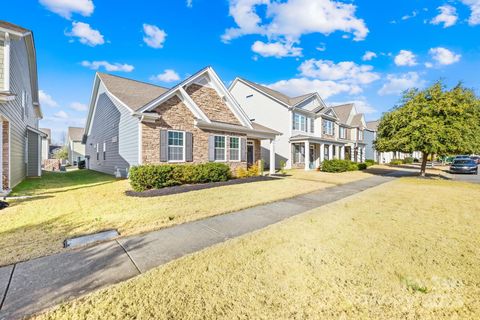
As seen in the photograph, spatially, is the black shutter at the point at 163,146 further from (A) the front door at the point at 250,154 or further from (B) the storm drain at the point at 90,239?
(A) the front door at the point at 250,154

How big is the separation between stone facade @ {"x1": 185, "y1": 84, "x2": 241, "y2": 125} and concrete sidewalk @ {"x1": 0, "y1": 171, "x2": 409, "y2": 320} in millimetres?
10001

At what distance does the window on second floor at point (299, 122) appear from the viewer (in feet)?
74.6

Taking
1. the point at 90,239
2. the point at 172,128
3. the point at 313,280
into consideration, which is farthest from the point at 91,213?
the point at 172,128

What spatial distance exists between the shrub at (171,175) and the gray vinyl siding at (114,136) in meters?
2.41

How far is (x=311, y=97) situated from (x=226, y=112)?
13593 millimetres

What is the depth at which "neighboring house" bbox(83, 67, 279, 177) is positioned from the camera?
37.0 feet

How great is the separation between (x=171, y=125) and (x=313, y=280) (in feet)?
35.0

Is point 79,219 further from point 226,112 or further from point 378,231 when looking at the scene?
point 226,112

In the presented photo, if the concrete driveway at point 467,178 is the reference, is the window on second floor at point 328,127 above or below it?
above

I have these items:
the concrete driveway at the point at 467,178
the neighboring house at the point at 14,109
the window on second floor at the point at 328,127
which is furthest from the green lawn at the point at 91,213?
the window on second floor at the point at 328,127

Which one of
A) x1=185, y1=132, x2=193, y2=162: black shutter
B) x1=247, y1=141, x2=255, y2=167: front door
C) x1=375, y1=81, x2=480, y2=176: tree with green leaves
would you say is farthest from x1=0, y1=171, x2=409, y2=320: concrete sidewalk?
x1=375, y1=81, x2=480, y2=176: tree with green leaves

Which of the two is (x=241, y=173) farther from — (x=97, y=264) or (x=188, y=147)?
(x=97, y=264)

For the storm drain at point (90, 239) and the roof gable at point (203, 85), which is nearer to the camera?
the storm drain at point (90, 239)

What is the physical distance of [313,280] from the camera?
2.97 m
